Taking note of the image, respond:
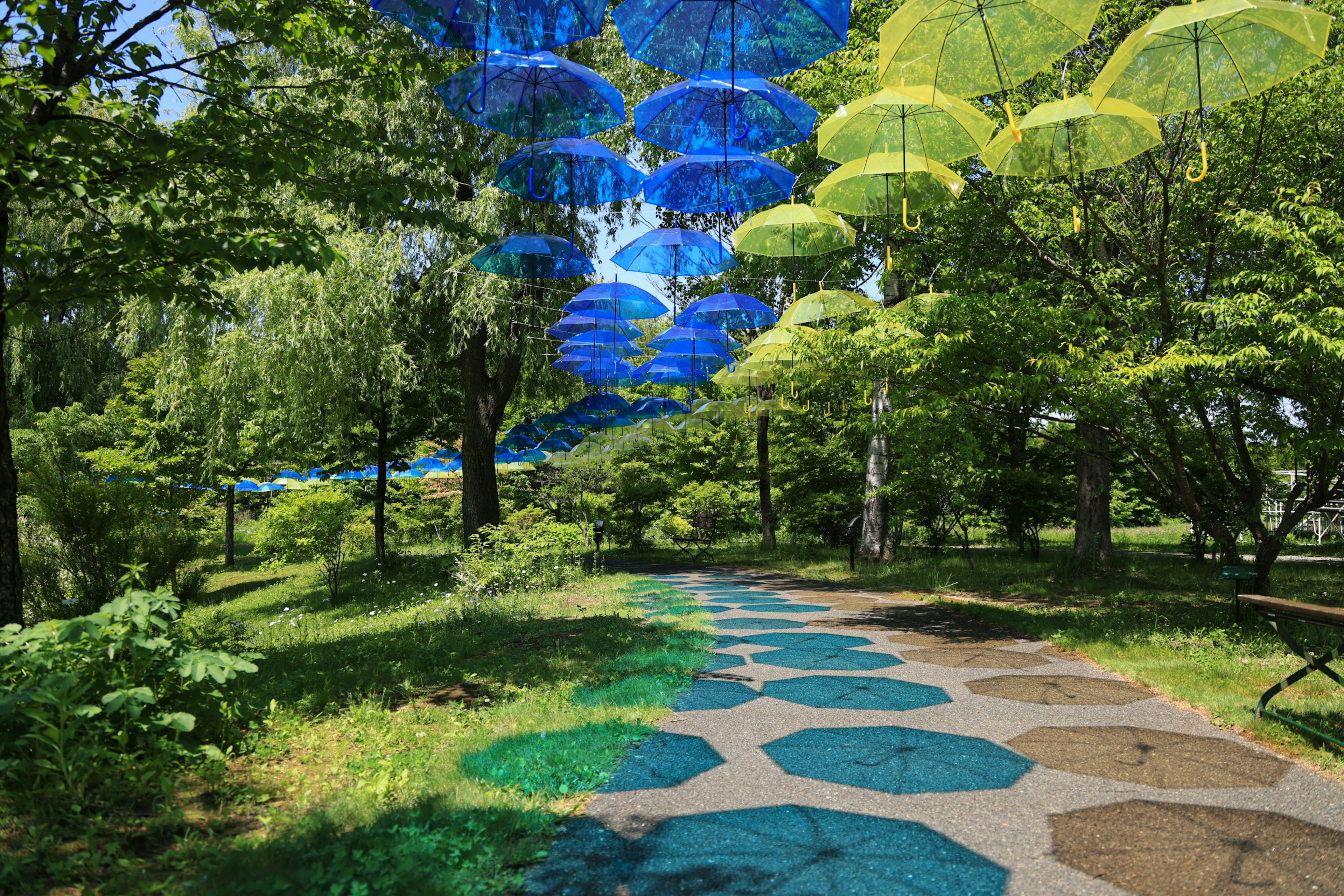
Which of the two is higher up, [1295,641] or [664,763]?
[1295,641]

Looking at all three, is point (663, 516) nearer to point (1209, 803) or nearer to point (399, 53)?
point (399, 53)

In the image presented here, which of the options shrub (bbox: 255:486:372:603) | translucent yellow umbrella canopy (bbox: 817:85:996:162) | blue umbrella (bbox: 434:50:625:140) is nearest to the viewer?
translucent yellow umbrella canopy (bbox: 817:85:996:162)

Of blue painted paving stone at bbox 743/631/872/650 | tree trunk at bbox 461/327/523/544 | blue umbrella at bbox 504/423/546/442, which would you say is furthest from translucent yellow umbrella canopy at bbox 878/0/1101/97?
blue umbrella at bbox 504/423/546/442

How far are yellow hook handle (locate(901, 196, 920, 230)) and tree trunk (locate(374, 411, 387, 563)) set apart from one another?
11.5m

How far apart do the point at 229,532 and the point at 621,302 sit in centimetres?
1629

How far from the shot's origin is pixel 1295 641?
449 cm

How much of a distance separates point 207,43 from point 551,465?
14.5 metres

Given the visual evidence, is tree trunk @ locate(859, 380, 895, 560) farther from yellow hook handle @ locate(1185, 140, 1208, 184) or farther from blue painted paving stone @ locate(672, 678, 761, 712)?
blue painted paving stone @ locate(672, 678, 761, 712)

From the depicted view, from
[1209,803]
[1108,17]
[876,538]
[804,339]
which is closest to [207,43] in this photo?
[804,339]

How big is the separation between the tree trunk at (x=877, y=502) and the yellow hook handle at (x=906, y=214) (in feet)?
17.3

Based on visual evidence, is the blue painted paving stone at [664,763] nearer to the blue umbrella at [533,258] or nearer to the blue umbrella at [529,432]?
the blue umbrella at [533,258]

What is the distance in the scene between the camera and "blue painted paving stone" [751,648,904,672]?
6.18 metres

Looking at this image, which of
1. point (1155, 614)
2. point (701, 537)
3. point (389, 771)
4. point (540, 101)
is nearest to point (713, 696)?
point (389, 771)

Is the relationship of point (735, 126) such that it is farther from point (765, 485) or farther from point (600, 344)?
point (765, 485)
